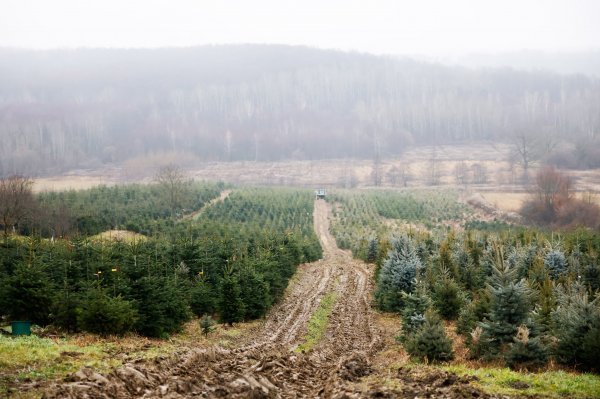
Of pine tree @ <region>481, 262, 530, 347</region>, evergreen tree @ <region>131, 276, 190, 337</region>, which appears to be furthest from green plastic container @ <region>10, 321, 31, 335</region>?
pine tree @ <region>481, 262, 530, 347</region>

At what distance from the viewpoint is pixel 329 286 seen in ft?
115

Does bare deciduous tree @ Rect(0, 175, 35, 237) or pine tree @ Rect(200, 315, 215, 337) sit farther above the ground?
bare deciduous tree @ Rect(0, 175, 35, 237)

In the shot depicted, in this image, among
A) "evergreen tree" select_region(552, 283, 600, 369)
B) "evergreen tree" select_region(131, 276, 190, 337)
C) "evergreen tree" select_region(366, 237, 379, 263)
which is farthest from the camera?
"evergreen tree" select_region(366, 237, 379, 263)

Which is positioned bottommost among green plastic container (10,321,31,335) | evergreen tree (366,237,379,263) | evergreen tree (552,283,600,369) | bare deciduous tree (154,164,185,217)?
evergreen tree (366,237,379,263)

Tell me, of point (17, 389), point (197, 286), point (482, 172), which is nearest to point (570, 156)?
point (482, 172)

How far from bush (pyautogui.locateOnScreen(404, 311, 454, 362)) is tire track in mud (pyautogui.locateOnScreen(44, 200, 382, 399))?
1.80 m

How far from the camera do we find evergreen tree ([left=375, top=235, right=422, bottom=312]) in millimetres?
25438

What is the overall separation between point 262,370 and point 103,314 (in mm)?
6482

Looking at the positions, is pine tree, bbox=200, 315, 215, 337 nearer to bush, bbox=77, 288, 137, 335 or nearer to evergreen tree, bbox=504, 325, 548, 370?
bush, bbox=77, 288, 137, 335

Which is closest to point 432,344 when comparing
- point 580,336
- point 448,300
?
point 580,336

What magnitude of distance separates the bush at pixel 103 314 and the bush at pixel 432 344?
369 inches

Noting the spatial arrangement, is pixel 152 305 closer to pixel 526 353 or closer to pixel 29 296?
pixel 29 296

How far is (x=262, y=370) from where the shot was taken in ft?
44.7

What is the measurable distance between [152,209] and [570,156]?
108910 mm
